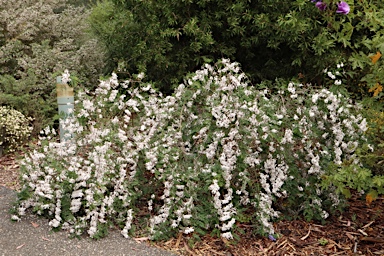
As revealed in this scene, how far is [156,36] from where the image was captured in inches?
235

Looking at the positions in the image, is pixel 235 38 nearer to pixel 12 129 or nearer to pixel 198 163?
pixel 12 129

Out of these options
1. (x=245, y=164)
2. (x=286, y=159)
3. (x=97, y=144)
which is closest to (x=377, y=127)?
(x=286, y=159)

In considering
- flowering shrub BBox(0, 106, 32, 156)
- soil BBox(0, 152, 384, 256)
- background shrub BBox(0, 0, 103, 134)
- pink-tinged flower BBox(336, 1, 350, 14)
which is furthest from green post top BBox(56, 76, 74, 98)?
pink-tinged flower BBox(336, 1, 350, 14)

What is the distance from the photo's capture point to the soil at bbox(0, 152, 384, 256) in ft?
10.8

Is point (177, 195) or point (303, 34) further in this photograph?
point (303, 34)

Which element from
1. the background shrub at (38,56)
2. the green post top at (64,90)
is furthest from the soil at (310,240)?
the background shrub at (38,56)

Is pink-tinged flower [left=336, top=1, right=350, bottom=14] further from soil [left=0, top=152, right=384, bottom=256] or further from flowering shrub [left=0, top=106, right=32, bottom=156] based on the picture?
flowering shrub [left=0, top=106, right=32, bottom=156]

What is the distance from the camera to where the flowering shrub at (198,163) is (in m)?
3.29

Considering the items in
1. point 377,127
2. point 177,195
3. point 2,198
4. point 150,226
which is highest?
point 377,127

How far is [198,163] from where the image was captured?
345 cm

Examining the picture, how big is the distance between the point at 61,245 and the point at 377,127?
232 cm

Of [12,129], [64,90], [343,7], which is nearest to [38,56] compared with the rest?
[12,129]

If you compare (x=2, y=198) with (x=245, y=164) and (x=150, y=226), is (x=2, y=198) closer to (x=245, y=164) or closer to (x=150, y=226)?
(x=150, y=226)

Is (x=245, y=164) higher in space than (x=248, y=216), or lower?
higher
